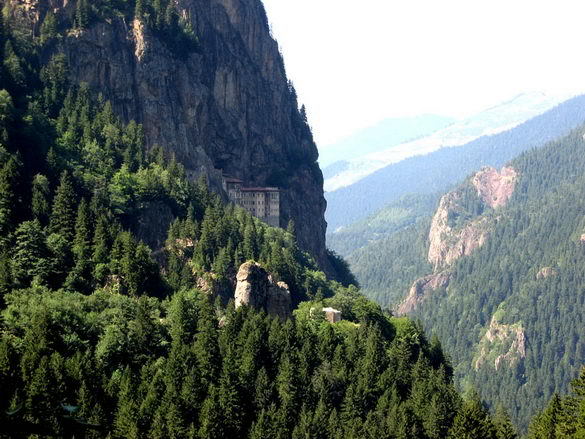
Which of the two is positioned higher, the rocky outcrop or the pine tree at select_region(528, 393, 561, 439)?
the rocky outcrop

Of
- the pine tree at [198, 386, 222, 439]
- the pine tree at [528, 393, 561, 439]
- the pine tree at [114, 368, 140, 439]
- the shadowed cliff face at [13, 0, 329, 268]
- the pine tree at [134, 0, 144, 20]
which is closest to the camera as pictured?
the pine tree at [114, 368, 140, 439]

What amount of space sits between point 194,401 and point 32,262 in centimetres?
2526

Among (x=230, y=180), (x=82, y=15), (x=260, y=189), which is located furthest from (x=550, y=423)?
(x=260, y=189)

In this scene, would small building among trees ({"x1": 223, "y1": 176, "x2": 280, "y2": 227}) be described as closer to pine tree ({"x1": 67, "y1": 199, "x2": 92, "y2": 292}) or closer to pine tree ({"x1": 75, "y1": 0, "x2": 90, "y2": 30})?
pine tree ({"x1": 75, "y1": 0, "x2": 90, "y2": 30})

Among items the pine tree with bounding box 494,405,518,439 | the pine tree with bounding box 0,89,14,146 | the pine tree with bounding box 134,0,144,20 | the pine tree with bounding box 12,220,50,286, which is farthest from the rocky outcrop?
the pine tree with bounding box 134,0,144,20

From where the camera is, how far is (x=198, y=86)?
571 feet

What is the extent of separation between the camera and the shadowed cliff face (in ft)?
502

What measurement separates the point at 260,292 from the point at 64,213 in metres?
25.8

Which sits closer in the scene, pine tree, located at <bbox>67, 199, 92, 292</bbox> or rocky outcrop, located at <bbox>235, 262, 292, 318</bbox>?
pine tree, located at <bbox>67, 199, 92, 292</bbox>

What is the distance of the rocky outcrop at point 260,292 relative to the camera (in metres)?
110

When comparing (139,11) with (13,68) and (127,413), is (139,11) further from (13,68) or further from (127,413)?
(127,413)

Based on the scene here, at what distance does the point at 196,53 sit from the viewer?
177m

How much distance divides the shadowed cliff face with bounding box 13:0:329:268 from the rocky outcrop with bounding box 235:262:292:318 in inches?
1817

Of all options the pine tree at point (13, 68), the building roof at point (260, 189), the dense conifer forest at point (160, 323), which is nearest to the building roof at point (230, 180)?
the building roof at point (260, 189)
